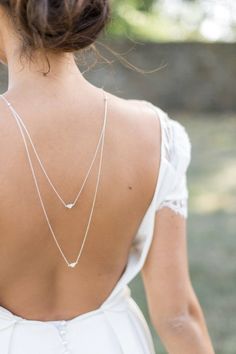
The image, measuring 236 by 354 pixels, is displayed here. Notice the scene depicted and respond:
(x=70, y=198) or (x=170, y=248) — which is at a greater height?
(x=70, y=198)

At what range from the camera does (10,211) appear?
1.50 metres

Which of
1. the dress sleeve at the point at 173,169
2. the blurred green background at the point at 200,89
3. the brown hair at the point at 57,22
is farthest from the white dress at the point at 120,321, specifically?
the blurred green background at the point at 200,89

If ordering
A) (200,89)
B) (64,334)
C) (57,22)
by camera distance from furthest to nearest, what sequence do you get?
(200,89), (64,334), (57,22)

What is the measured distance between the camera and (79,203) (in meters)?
1.55

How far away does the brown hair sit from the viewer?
1.45 m

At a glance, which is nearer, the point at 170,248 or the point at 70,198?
the point at 70,198

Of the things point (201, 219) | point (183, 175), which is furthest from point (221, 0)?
point (183, 175)

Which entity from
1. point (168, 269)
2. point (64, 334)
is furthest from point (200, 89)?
point (64, 334)

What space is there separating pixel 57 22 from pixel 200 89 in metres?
10.8

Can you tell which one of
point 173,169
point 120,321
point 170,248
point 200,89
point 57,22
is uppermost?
point 57,22

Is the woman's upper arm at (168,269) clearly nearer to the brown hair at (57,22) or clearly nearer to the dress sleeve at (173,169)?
the dress sleeve at (173,169)

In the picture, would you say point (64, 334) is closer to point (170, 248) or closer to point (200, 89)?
point (170, 248)

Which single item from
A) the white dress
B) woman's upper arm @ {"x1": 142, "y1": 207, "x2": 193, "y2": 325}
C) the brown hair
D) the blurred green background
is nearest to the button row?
→ the white dress

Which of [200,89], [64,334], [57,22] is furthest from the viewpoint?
[200,89]
